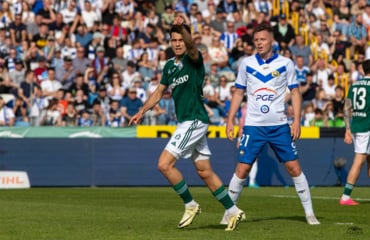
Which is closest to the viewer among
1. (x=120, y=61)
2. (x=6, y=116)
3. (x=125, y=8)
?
(x=6, y=116)

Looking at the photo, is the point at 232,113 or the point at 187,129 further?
the point at 232,113

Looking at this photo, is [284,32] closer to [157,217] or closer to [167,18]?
[167,18]

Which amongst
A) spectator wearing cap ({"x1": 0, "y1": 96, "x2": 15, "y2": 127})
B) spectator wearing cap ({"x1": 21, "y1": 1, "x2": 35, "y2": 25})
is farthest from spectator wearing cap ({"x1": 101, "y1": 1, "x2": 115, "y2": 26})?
spectator wearing cap ({"x1": 0, "y1": 96, "x2": 15, "y2": 127})

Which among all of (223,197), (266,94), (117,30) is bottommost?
(117,30)

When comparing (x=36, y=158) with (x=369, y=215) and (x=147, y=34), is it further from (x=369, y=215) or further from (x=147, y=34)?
(x=369, y=215)

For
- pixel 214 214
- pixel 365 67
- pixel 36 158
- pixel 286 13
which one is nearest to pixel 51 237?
pixel 214 214

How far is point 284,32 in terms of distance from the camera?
32.3 m

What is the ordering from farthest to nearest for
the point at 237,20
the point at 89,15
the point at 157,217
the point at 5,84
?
the point at 237,20
the point at 89,15
the point at 5,84
the point at 157,217

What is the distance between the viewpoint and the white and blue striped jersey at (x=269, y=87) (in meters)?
12.8

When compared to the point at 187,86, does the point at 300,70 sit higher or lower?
lower

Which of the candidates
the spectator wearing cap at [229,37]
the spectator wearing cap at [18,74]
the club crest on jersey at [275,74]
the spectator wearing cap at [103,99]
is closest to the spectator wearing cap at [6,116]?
the spectator wearing cap at [18,74]

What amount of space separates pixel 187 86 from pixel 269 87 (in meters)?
1.22

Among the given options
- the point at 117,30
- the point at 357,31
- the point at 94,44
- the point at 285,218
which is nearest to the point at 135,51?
the point at 117,30

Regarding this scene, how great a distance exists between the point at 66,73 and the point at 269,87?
654 inches
